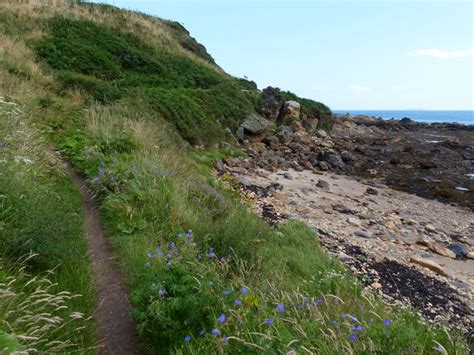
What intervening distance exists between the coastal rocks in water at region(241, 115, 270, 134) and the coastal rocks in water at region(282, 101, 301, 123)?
477 centimetres

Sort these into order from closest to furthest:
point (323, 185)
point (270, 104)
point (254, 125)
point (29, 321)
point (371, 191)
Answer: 1. point (29, 321)
2. point (323, 185)
3. point (371, 191)
4. point (254, 125)
5. point (270, 104)

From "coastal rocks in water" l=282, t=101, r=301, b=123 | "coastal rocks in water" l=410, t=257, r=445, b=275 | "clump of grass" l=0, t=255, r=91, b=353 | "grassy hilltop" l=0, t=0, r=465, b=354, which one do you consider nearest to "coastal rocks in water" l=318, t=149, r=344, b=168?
"coastal rocks in water" l=282, t=101, r=301, b=123

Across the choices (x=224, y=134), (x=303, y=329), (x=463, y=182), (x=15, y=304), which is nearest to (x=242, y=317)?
(x=303, y=329)

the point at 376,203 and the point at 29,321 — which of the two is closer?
the point at 29,321

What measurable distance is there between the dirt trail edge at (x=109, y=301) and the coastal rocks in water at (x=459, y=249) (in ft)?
28.5

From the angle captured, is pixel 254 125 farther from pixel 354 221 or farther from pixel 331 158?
pixel 354 221

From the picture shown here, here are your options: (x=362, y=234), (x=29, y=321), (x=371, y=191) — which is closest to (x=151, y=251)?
(x=29, y=321)

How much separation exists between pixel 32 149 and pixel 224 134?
38.7ft

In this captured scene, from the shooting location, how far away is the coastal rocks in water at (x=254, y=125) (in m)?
19.3

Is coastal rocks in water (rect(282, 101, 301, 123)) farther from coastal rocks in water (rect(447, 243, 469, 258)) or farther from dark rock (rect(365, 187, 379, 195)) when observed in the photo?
coastal rocks in water (rect(447, 243, 469, 258))

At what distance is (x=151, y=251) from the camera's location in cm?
449

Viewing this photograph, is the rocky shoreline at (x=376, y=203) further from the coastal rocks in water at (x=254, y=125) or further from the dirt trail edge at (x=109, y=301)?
the dirt trail edge at (x=109, y=301)

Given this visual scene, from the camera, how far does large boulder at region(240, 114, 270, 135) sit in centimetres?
1933

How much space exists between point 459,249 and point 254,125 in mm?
11832
